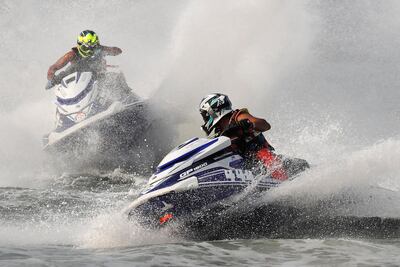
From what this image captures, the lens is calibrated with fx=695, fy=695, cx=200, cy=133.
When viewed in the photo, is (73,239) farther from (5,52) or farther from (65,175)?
(5,52)

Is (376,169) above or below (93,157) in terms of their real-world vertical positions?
below

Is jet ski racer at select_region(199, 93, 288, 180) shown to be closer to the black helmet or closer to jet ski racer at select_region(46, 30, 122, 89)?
the black helmet

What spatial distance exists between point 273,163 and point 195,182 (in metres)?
1.00

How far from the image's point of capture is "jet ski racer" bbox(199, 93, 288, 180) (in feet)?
23.5

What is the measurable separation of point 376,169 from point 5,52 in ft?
76.8

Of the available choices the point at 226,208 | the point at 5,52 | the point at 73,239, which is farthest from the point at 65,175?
the point at 5,52

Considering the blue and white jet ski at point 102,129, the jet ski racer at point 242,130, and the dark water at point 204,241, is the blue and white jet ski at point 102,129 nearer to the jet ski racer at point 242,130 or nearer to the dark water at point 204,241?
the dark water at point 204,241

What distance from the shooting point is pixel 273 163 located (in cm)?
714

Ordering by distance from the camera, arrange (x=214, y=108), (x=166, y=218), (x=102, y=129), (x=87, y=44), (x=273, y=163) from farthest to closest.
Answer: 1. (x=87, y=44)
2. (x=102, y=129)
3. (x=214, y=108)
4. (x=273, y=163)
5. (x=166, y=218)

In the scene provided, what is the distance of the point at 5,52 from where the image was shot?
28.1m

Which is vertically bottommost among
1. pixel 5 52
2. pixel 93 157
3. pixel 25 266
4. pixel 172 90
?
pixel 25 266

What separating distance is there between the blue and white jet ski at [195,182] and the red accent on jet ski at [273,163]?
9 centimetres

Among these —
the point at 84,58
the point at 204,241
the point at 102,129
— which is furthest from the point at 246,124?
the point at 84,58

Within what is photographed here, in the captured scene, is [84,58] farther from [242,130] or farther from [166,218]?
[166,218]
